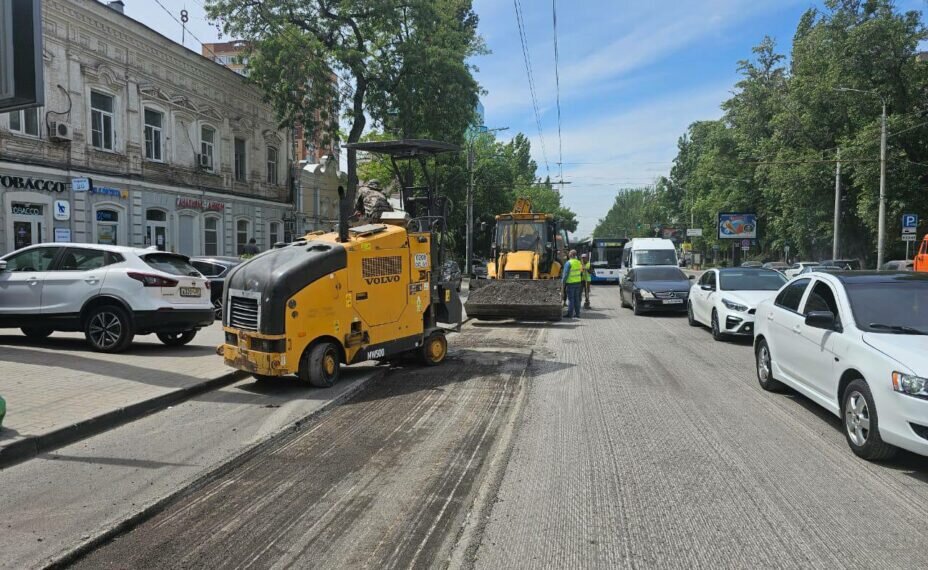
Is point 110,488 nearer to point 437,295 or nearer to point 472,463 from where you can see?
point 472,463

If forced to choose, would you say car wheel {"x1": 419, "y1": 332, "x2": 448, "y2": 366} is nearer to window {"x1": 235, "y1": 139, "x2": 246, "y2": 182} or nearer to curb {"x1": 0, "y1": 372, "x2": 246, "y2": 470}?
curb {"x1": 0, "y1": 372, "x2": 246, "y2": 470}

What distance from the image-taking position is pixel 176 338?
37.2 feet

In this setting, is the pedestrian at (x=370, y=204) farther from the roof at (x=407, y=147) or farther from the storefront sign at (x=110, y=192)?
the storefront sign at (x=110, y=192)

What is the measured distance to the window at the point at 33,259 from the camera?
1003 cm

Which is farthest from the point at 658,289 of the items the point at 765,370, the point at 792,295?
the point at 792,295

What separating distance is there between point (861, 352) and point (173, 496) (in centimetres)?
554

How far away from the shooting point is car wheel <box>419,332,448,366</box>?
9.54 meters

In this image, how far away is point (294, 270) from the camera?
7.44 m

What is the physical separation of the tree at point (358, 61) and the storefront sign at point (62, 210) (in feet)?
32.8

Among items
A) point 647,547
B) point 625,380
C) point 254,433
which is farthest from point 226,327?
point 647,547

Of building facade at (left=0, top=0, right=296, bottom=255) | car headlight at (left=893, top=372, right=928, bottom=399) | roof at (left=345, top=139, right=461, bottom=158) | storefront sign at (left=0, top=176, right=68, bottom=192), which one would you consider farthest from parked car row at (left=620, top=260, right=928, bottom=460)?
building facade at (left=0, top=0, right=296, bottom=255)

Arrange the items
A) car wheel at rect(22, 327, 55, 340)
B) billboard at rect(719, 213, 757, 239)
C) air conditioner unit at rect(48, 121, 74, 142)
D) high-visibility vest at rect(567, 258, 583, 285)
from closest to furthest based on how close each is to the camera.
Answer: car wheel at rect(22, 327, 55, 340)
high-visibility vest at rect(567, 258, 583, 285)
air conditioner unit at rect(48, 121, 74, 142)
billboard at rect(719, 213, 757, 239)

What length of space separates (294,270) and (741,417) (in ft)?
17.1

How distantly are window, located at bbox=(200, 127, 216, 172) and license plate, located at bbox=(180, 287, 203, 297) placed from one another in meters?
18.0
